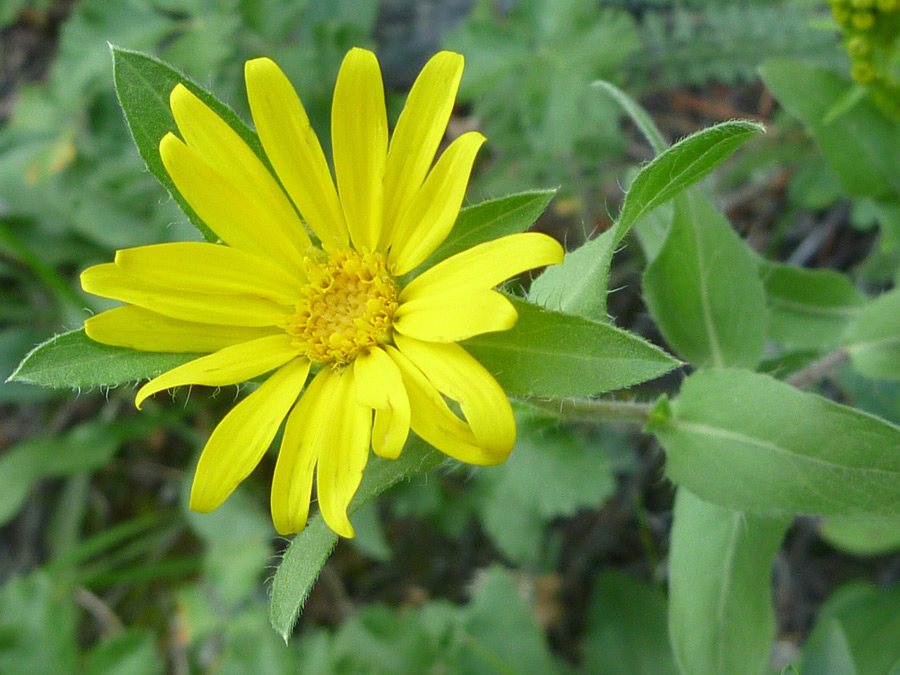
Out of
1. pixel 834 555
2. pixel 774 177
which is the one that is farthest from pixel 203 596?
→ pixel 774 177

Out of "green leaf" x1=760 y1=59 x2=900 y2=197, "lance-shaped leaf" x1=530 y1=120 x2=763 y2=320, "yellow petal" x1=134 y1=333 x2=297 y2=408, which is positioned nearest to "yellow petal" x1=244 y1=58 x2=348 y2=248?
"yellow petal" x1=134 y1=333 x2=297 y2=408

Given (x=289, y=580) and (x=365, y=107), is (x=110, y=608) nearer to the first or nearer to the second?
(x=289, y=580)

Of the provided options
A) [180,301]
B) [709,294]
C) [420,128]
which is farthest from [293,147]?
[709,294]

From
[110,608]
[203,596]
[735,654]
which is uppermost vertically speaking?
[735,654]

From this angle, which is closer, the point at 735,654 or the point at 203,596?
the point at 735,654

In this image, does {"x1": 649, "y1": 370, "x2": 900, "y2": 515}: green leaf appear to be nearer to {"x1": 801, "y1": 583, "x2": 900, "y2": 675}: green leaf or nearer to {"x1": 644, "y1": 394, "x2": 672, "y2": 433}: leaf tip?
{"x1": 644, "y1": 394, "x2": 672, "y2": 433}: leaf tip
